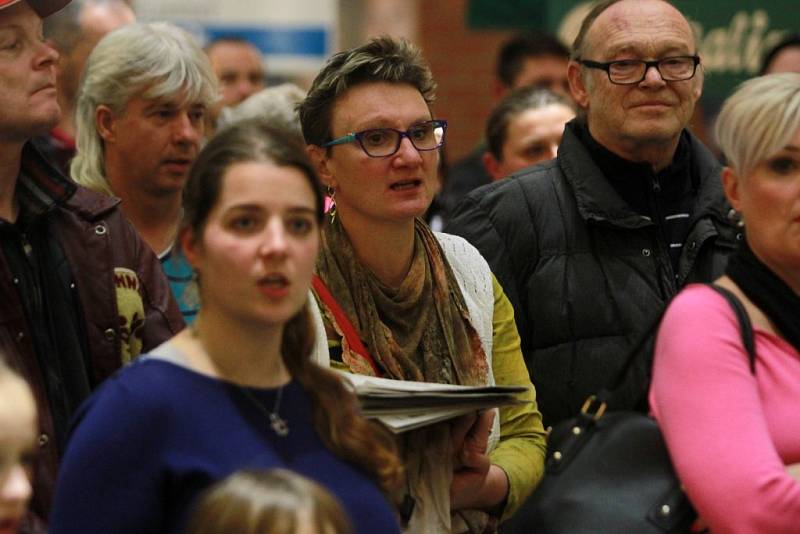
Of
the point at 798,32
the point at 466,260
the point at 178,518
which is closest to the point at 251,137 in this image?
the point at 178,518

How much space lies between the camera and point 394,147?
3.77 meters

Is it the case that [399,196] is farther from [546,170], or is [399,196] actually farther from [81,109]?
[81,109]

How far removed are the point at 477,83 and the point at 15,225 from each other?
732 centimetres

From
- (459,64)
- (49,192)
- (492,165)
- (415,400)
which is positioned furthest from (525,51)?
(415,400)

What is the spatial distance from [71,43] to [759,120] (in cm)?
401

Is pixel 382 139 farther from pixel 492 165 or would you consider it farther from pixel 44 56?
pixel 492 165

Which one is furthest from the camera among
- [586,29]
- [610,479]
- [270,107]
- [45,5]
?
[270,107]

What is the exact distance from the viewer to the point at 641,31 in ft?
14.7

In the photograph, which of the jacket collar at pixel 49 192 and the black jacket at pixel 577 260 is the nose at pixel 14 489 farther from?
the black jacket at pixel 577 260

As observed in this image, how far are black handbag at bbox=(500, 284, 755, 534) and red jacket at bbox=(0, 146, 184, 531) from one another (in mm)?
1011

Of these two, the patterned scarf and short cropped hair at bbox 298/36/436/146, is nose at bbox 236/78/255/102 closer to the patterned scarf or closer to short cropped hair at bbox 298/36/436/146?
short cropped hair at bbox 298/36/436/146

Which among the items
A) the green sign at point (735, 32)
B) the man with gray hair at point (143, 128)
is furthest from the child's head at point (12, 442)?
the green sign at point (735, 32)

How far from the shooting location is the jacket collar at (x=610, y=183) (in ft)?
14.1

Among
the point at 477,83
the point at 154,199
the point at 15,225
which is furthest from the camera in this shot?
the point at 477,83
